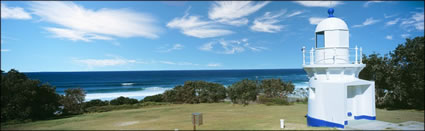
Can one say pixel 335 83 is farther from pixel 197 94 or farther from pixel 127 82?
pixel 127 82

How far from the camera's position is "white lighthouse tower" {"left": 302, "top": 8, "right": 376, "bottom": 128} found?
8406 millimetres

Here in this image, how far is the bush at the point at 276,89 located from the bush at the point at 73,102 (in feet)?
45.1

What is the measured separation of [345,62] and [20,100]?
49.3ft

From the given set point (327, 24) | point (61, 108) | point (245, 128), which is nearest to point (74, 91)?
point (61, 108)

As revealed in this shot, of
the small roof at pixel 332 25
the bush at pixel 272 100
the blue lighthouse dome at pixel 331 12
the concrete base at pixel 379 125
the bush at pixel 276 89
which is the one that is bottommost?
the bush at pixel 272 100

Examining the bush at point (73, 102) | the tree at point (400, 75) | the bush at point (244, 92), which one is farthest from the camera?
the bush at point (244, 92)

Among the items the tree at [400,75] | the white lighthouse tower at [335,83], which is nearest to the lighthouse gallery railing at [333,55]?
the white lighthouse tower at [335,83]

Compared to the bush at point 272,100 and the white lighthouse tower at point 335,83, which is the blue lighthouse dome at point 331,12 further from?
the bush at point 272,100

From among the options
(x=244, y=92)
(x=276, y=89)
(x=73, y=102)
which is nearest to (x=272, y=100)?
(x=276, y=89)

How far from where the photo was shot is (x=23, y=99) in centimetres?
1260

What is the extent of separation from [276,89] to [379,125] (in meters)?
12.0

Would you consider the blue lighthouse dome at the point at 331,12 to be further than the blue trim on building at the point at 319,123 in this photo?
Yes

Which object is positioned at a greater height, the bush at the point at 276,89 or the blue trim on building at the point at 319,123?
the bush at the point at 276,89

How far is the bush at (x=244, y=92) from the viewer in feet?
65.1
